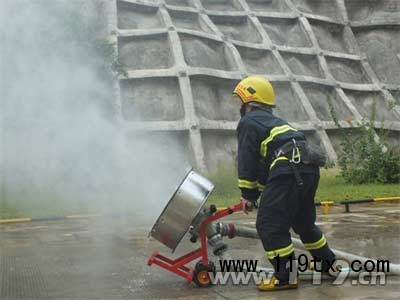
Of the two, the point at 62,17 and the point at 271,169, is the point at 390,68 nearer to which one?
the point at 62,17

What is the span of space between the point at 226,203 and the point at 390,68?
10.7 m

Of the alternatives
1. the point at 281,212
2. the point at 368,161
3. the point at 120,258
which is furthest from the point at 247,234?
the point at 368,161

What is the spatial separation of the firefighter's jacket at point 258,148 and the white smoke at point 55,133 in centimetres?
591

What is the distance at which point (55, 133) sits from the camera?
37.2 ft

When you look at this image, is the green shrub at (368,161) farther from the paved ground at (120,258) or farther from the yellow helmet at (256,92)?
the yellow helmet at (256,92)

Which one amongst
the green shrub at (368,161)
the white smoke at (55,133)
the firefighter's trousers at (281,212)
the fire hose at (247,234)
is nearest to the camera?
the firefighter's trousers at (281,212)

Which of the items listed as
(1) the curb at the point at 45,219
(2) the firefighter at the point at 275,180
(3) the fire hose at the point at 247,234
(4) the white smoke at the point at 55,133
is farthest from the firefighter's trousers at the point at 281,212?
(4) the white smoke at the point at 55,133

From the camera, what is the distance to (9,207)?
34.9 feet

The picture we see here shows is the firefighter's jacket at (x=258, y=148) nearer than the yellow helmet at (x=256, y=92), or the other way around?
the firefighter's jacket at (x=258, y=148)

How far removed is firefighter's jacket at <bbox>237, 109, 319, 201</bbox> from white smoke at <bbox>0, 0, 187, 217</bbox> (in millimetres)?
5912

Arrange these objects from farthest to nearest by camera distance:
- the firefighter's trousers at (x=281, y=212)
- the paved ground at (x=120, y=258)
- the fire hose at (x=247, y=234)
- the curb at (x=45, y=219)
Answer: the curb at (x=45, y=219) < the fire hose at (x=247, y=234) < the paved ground at (x=120, y=258) < the firefighter's trousers at (x=281, y=212)

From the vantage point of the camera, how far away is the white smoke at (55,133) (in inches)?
436

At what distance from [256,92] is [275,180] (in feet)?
2.39

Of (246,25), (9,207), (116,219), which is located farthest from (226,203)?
(246,25)
